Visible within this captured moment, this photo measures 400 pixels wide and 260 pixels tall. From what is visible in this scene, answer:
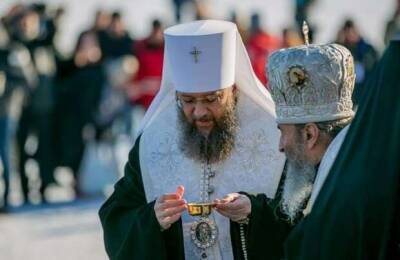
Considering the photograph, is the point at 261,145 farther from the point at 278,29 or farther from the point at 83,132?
the point at 278,29

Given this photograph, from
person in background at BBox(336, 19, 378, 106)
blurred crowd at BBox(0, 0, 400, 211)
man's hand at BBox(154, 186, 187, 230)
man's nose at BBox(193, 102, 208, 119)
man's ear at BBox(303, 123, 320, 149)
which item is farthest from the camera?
person in background at BBox(336, 19, 378, 106)

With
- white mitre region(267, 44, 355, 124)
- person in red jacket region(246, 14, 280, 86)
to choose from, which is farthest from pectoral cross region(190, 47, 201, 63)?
person in red jacket region(246, 14, 280, 86)

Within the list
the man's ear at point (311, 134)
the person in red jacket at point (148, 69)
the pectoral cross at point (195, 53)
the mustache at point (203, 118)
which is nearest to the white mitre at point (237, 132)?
the pectoral cross at point (195, 53)

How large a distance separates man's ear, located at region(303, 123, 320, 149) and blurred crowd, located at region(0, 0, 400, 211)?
29.4 feet

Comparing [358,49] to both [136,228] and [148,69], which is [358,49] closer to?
[148,69]

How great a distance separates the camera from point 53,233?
41.7ft

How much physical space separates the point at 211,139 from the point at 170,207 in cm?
46

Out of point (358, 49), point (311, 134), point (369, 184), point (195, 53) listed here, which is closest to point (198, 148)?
point (195, 53)

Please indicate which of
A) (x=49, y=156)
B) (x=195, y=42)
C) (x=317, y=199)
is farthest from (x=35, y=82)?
(x=317, y=199)

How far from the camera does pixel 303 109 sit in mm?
5426

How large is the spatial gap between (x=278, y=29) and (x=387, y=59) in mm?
16659

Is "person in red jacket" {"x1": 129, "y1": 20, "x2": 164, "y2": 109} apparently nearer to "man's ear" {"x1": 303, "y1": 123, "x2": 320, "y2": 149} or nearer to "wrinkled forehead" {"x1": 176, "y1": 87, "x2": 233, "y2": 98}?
"wrinkled forehead" {"x1": 176, "y1": 87, "x2": 233, "y2": 98}

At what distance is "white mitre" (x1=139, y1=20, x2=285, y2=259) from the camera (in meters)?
6.38

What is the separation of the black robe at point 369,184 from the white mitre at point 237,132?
2.02 m
